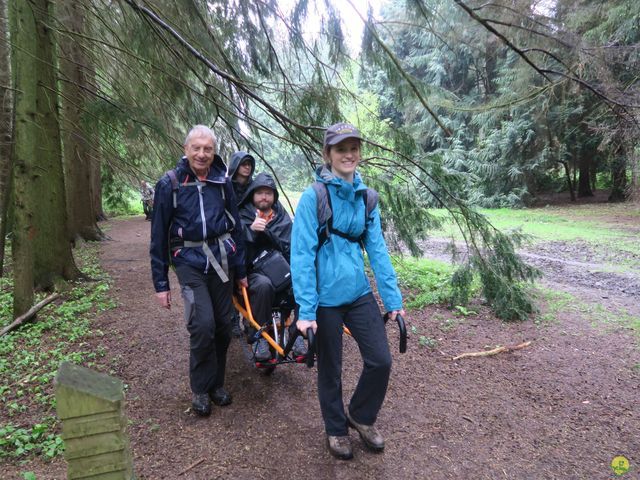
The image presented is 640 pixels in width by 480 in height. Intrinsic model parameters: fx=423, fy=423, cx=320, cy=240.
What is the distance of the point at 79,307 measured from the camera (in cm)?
546

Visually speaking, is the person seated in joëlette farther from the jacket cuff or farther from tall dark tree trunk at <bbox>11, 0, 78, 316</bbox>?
tall dark tree trunk at <bbox>11, 0, 78, 316</bbox>

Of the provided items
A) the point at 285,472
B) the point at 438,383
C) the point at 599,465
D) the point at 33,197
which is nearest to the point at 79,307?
the point at 33,197

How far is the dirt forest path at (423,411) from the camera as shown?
2730 mm

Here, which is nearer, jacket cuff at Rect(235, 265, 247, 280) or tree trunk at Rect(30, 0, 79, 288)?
jacket cuff at Rect(235, 265, 247, 280)

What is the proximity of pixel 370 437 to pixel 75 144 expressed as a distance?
785cm

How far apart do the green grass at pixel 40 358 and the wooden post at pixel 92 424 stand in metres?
1.82

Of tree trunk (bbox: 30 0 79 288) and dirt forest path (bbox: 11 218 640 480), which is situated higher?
tree trunk (bbox: 30 0 79 288)

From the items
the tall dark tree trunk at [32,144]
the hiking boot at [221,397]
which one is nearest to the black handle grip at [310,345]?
the hiking boot at [221,397]

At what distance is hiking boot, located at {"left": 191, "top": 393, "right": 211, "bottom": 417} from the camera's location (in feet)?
10.5

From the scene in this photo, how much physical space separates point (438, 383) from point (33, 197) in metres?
4.82

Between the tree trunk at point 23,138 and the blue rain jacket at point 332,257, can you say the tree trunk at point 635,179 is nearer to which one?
the blue rain jacket at point 332,257

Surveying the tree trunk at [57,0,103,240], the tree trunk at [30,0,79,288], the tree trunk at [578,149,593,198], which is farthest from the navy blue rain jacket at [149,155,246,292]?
the tree trunk at [578,149,593,198]

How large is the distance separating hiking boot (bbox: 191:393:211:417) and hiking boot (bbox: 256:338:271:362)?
1.69 ft

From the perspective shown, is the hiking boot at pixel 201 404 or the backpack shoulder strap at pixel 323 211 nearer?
the backpack shoulder strap at pixel 323 211
